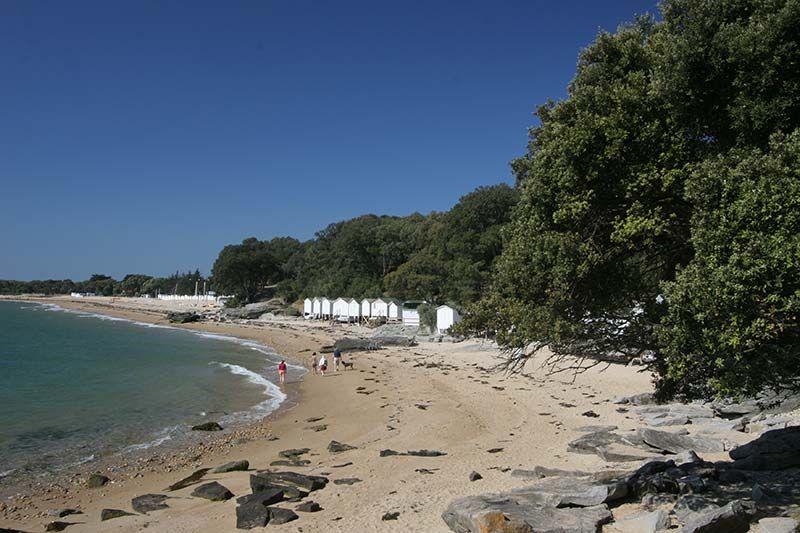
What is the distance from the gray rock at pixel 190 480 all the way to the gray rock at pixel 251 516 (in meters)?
3.66

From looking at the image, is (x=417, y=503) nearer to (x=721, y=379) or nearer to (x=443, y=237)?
(x=721, y=379)

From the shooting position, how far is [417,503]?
10.8 meters

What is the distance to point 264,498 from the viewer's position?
11.3 meters

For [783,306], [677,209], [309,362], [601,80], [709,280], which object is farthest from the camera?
[309,362]

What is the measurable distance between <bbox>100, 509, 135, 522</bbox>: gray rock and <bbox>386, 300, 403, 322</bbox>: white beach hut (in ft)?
193

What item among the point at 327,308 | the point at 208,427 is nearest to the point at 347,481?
the point at 208,427

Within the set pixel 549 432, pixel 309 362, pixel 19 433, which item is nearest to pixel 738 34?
pixel 549 432

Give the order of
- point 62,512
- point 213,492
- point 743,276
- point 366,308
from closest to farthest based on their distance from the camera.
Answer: point 743,276
point 62,512
point 213,492
point 366,308

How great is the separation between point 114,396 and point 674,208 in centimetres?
2694

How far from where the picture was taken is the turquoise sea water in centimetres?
1847

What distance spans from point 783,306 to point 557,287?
2847mm

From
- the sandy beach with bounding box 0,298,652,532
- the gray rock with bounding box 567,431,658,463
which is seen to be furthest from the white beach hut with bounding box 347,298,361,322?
the gray rock with bounding box 567,431,658,463

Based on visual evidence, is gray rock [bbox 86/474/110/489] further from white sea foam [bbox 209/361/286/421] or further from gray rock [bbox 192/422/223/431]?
white sea foam [bbox 209/361/286/421]

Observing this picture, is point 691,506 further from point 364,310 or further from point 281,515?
point 364,310
